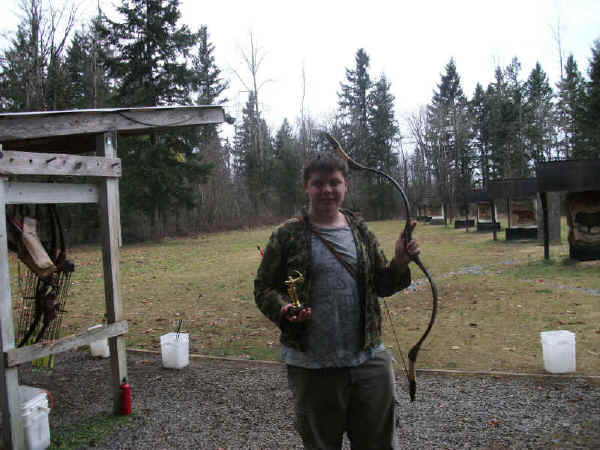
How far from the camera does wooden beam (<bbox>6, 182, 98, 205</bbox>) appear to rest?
3.35 m

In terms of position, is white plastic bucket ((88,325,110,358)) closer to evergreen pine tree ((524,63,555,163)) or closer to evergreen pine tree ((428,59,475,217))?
evergreen pine tree ((428,59,475,217))

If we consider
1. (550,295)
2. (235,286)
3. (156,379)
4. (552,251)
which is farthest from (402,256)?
(552,251)

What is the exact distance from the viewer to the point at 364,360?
2223mm

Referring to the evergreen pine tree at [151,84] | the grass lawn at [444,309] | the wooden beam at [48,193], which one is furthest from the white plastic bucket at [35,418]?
the evergreen pine tree at [151,84]

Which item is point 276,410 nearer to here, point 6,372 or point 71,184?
point 6,372

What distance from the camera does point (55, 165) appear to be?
3.57 meters

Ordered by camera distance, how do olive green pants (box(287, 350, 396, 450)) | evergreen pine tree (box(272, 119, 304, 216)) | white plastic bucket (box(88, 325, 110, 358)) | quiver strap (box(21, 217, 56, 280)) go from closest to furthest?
olive green pants (box(287, 350, 396, 450)), quiver strap (box(21, 217, 56, 280)), white plastic bucket (box(88, 325, 110, 358)), evergreen pine tree (box(272, 119, 304, 216))

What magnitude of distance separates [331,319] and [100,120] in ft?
9.25

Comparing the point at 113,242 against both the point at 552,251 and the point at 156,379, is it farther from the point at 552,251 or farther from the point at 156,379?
the point at 552,251

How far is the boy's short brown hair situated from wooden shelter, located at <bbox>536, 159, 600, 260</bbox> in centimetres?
921

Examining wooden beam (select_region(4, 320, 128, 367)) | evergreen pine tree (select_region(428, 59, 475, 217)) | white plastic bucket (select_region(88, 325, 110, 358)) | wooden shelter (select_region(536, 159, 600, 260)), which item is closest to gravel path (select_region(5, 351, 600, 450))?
white plastic bucket (select_region(88, 325, 110, 358))

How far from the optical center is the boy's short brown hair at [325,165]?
89.3 inches

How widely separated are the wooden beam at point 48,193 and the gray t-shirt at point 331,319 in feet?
7.66

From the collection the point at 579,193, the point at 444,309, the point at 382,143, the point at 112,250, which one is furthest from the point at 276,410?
the point at 382,143
